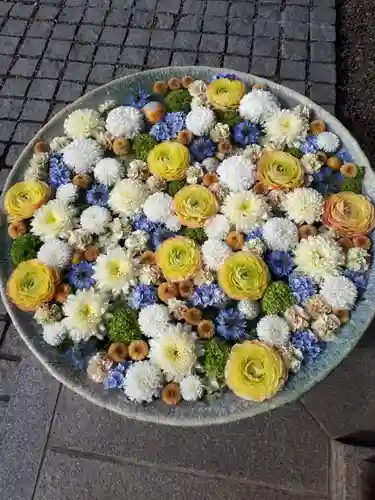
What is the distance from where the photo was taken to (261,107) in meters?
3.01

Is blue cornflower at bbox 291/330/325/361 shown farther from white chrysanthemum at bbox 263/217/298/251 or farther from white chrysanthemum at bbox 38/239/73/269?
white chrysanthemum at bbox 38/239/73/269

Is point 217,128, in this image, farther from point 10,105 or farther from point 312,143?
point 10,105

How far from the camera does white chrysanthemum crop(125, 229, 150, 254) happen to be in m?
2.77

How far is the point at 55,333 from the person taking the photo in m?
2.62

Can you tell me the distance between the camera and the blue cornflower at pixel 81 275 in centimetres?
273

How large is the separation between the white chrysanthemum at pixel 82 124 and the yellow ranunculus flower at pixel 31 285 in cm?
78

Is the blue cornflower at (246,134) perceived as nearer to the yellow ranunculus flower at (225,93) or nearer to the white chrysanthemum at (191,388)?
the yellow ranunculus flower at (225,93)

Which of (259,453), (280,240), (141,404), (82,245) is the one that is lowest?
(259,453)

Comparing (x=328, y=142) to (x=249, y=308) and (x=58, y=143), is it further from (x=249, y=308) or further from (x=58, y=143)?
(x=58, y=143)

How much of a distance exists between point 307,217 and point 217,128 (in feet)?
2.20

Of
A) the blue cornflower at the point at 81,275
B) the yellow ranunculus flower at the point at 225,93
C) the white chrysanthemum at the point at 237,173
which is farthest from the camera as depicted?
the yellow ranunculus flower at the point at 225,93

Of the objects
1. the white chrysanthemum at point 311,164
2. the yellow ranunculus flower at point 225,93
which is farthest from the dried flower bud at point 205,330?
the yellow ranunculus flower at point 225,93

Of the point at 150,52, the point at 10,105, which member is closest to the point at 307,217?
the point at 150,52

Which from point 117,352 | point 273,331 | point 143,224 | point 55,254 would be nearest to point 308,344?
point 273,331
